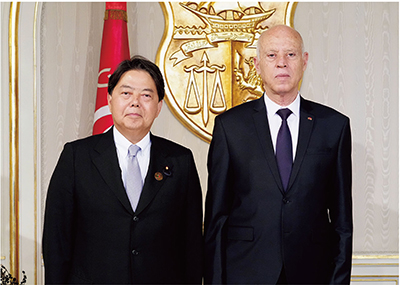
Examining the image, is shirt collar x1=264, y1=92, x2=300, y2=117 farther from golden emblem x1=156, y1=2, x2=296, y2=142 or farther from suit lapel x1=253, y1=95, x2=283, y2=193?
golden emblem x1=156, y1=2, x2=296, y2=142

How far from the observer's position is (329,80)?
3.35 meters

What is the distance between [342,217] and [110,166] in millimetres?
944

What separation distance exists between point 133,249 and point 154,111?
0.54 m

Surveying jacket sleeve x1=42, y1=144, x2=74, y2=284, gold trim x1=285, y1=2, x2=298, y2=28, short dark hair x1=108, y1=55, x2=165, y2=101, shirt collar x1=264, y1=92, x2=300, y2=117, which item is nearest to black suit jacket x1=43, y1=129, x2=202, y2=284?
jacket sleeve x1=42, y1=144, x2=74, y2=284

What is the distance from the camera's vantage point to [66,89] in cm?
330

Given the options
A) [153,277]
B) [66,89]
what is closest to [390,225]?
[153,277]

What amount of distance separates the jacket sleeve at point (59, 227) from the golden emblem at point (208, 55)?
1514mm

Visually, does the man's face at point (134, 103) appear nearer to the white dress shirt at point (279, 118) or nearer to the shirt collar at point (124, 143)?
the shirt collar at point (124, 143)

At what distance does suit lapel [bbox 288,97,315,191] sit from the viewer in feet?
6.33

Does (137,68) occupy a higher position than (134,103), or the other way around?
(137,68)

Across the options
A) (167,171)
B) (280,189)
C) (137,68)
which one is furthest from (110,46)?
(280,189)

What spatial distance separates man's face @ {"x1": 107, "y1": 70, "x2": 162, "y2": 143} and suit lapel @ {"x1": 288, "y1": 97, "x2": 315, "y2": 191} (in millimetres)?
590

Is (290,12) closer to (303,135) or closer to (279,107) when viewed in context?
(279,107)

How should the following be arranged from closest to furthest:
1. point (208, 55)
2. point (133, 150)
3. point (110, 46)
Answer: point (133, 150)
point (110, 46)
point (208, 55)
